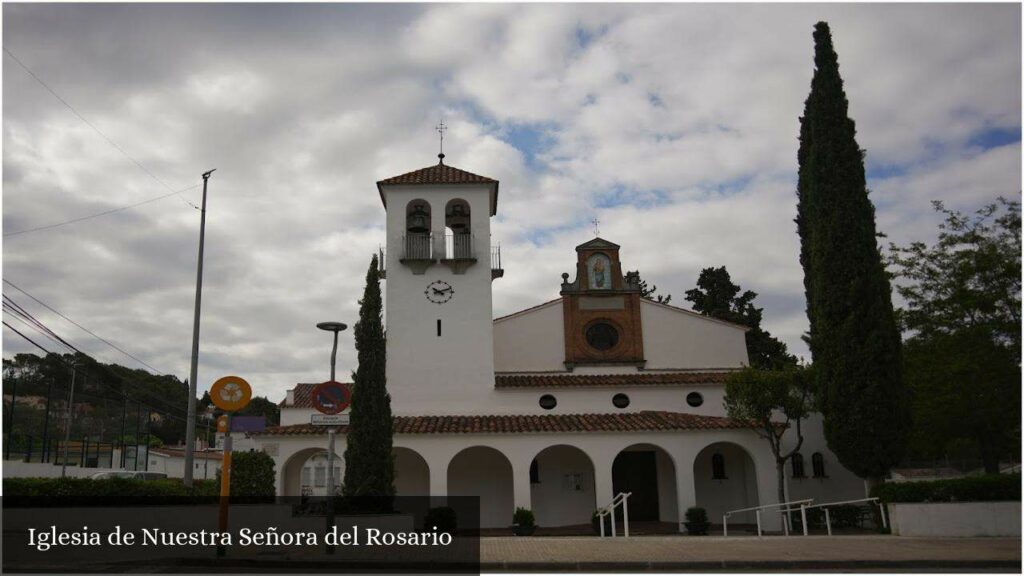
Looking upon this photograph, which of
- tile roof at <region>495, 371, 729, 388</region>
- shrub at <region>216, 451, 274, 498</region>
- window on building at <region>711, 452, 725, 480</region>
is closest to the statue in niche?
tile roof at <region>495, 371, 729, 388</region>

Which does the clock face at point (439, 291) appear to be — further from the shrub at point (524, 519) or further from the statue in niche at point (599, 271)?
the shrub at point (524, 519)

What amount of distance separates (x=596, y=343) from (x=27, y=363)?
38.5 meters

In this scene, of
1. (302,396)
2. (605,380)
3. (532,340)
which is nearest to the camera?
(605,380)

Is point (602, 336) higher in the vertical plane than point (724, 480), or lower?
higher

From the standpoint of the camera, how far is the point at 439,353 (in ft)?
83.2

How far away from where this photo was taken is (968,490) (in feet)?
55.5

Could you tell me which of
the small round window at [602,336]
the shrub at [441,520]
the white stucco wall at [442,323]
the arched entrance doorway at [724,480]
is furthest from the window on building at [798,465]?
the shrub at [441,520]

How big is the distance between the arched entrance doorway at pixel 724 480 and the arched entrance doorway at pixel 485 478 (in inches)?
241

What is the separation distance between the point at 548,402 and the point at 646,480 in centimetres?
407

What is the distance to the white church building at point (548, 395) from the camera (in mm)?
22672

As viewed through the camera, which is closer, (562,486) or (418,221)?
(562,486)

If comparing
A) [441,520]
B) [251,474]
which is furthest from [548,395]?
[251,474]

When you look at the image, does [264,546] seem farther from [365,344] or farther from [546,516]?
[546,516]
